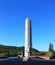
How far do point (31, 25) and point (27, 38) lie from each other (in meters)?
3.11

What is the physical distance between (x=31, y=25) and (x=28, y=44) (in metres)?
4.40

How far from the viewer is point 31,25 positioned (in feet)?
163

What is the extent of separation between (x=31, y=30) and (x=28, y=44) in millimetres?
3301

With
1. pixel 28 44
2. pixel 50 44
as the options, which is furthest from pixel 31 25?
pixel 50 44

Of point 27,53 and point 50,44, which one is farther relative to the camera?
point 50,44

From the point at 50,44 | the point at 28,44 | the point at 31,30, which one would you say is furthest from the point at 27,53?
the point at 50,44

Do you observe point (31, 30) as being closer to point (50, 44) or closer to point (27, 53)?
point (27, 53)

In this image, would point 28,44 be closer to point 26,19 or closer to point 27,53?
point 27,53

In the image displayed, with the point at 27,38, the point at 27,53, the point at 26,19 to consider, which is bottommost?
the point at 27,53

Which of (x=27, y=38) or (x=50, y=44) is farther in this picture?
(x=50, y=44)

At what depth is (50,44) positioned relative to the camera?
62.2 m

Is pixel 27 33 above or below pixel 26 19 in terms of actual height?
below

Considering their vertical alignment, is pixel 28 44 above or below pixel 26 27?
below

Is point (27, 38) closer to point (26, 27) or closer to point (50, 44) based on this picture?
point (26, 27)
